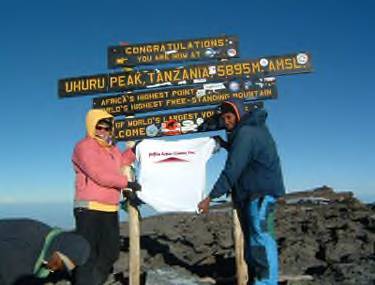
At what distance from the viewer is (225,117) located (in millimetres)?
7426

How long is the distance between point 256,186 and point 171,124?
245 centimetres

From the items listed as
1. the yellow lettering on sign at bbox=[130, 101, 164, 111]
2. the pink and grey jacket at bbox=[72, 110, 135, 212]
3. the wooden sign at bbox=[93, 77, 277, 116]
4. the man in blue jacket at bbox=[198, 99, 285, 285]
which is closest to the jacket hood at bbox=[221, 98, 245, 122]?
the man in blue jacket at bbox=[198, 99, 285, 285]

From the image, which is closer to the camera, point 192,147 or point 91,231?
point 91,231

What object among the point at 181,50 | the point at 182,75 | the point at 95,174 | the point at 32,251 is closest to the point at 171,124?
the point at 182,75

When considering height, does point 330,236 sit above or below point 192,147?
below

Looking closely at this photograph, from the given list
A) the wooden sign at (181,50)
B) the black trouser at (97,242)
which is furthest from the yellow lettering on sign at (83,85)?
the black trouser at (97,242)

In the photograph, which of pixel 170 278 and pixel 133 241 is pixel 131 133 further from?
pixel 170 278

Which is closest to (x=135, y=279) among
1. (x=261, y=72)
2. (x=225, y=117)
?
(x=225, y=117)

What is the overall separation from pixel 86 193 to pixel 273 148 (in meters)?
2.39

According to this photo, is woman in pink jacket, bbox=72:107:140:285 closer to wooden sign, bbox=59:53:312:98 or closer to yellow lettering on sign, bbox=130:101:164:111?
yellow lettering on sign, bbox=130:101:164:111

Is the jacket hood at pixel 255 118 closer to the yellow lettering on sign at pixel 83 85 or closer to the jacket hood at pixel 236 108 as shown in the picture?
the jacket hood at pixel 236 108

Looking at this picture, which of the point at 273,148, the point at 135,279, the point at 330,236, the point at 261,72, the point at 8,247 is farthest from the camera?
the point at 330,236

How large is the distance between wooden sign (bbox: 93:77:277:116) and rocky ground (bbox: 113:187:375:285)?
246 centimetres

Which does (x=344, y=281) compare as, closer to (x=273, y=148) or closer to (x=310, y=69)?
(x=273, y=148)
